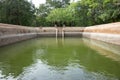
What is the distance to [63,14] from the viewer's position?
39125mm

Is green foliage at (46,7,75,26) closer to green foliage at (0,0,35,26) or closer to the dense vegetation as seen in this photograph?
the dense vegetation

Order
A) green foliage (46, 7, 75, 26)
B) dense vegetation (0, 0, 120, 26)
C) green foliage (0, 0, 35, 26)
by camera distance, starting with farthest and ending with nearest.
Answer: green foliage (46, 7, 75, 26) → green foliage (0, 0, 35, 26) → dense vegetation (0, 0, 120, 26)

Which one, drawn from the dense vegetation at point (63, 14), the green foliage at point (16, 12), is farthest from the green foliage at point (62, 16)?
the green foliage at point (16, 12)

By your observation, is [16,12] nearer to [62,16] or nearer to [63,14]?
[62,16]

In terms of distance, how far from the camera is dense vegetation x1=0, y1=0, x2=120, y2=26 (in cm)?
2778

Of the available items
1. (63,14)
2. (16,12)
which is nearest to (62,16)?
(63,14)

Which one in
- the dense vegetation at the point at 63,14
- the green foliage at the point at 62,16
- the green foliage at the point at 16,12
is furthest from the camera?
the green foliage at the point at 62,16

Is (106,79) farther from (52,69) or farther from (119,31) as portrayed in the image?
(119,31)

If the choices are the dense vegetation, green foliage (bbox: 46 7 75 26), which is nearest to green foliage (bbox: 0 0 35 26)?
the dense vegetation

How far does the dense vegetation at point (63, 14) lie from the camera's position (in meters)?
27.8

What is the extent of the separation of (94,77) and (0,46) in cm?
881

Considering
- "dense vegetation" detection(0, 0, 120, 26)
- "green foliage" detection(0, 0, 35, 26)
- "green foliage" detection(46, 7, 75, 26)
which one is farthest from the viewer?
"green foliage" detection(46, 7, 75, 26)

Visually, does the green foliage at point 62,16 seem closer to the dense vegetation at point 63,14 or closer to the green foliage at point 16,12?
the dense vegetation at point 63,14

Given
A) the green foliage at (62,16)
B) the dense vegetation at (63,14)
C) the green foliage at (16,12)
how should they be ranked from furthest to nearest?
the green foliage at (62,16) → the green foliage at (16,12) → the dense vegetation at (63,14)
